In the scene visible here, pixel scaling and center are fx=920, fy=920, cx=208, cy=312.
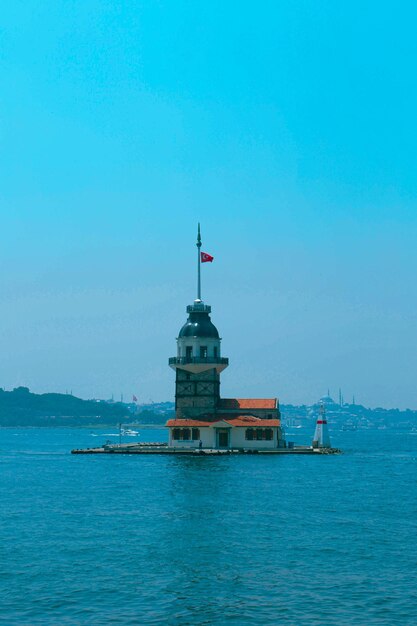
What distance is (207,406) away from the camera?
4387 inches

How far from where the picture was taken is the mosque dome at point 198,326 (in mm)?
113625

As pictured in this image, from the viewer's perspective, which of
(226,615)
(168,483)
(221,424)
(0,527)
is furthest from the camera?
(221,424)

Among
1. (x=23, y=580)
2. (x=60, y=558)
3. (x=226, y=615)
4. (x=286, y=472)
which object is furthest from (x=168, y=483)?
(x=226, y=615)

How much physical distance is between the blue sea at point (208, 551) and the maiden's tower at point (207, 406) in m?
30.4

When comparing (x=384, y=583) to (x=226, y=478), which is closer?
(x=384, y=583)

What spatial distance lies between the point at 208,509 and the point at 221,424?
5119 cm

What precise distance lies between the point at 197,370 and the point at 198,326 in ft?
18.6

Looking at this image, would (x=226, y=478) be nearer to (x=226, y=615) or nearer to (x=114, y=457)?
(x=114, y=457)

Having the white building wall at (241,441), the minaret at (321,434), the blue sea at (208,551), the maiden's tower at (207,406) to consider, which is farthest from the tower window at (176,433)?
the blue sea at (208,551)

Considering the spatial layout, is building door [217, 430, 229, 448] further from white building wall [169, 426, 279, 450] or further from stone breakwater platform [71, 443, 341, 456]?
stone breakwater platform [71, 443, 341, 456]

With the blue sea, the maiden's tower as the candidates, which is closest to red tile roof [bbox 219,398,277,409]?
the maiden's tower

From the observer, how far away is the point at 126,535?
46.3 metres

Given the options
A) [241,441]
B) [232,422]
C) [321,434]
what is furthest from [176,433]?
[321,434]

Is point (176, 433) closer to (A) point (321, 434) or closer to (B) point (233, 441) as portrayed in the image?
(B) point (233, 441)
